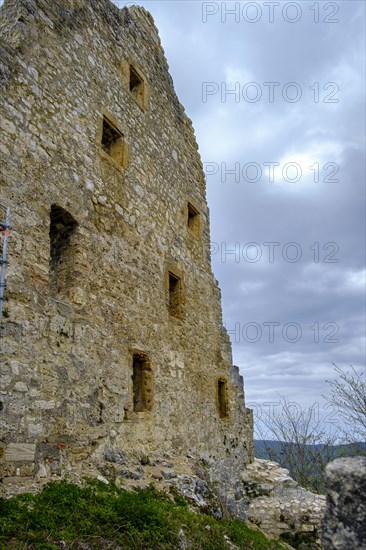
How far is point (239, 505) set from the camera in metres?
9.50

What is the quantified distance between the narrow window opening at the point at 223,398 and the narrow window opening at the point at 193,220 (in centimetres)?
371

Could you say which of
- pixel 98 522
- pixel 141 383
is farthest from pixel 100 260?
pixel 98 522

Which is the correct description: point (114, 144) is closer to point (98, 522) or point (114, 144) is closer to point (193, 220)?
point (193, 220)

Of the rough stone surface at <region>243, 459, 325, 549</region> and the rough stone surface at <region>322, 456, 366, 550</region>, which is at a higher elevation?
the rough stone surface at <region>322, 456, 366, 550</region>

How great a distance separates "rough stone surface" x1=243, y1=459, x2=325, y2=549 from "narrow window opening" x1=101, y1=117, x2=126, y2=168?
802 cm

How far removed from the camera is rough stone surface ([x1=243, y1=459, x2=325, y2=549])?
30.2ft

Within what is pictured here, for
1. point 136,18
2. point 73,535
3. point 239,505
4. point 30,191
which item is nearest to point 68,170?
point 30,191

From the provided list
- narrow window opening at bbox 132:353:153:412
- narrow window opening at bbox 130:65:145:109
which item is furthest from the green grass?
narrow window opening at bbox 130:65:145:109

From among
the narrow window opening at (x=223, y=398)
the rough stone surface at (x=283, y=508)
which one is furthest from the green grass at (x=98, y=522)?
the narrow window opening at (x=223, y=398)

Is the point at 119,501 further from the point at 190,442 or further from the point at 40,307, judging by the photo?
the point at 190,442

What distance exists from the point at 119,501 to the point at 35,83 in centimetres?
547

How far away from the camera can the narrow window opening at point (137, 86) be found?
30.6ft

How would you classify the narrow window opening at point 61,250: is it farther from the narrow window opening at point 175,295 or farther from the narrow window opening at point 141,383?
the narrow window opening at point 175,295

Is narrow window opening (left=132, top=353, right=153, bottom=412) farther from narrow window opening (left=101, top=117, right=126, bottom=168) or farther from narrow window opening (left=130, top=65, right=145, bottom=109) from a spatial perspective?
narrow window opening (left=130, top=65, right=145, bottom=109)
